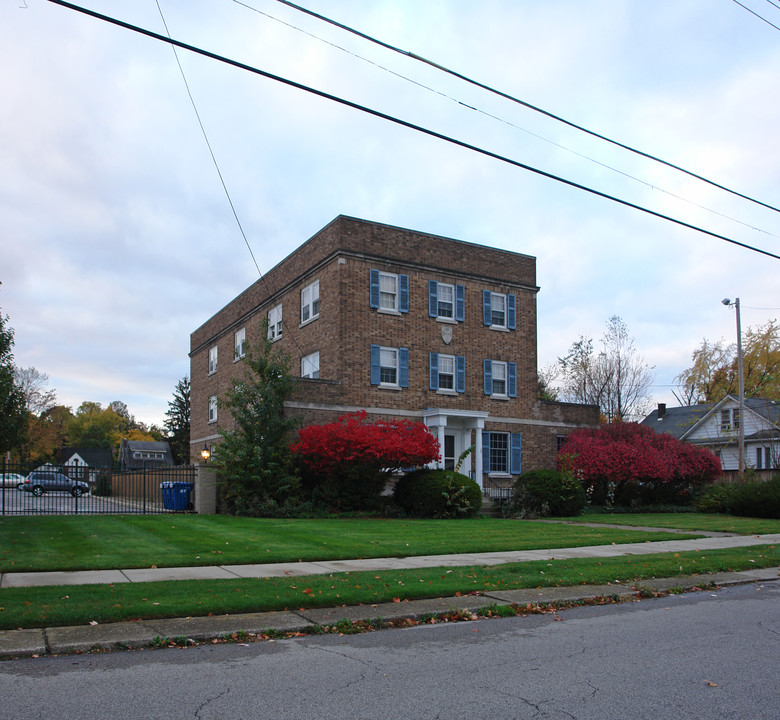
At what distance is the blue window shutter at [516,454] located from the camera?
28.8 metres

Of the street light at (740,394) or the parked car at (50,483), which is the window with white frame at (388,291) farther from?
the parked car at (50,483)

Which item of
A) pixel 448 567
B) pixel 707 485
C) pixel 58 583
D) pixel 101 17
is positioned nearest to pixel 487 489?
pixel 707 485

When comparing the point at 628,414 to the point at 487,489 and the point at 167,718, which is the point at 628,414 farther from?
the point at 167,718

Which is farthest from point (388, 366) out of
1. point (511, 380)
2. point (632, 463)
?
point (632, 463)

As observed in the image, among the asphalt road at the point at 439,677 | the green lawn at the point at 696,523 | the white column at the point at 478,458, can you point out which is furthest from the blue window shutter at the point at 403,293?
the asphalt road at the point at 439,677

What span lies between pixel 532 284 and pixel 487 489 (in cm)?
898

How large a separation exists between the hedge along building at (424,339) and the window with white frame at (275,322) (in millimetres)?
46

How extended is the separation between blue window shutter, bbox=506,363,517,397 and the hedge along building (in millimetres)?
55

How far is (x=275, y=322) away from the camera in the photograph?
103 feet

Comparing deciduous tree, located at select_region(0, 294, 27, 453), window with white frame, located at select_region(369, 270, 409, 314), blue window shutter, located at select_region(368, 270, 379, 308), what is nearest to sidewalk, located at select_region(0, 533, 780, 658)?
deciduous tree, located at select_region(0, 294, 27, 453)

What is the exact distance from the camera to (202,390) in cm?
3950

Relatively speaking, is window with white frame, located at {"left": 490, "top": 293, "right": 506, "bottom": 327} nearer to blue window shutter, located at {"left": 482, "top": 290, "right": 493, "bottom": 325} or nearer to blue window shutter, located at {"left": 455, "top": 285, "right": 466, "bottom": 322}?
blue window shutter, located at {"left": 482, "top": 290, "right": 493, "bottom": 325}

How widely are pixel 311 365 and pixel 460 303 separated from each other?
6343 mm

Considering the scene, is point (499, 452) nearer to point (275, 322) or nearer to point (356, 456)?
point (356, 456)
